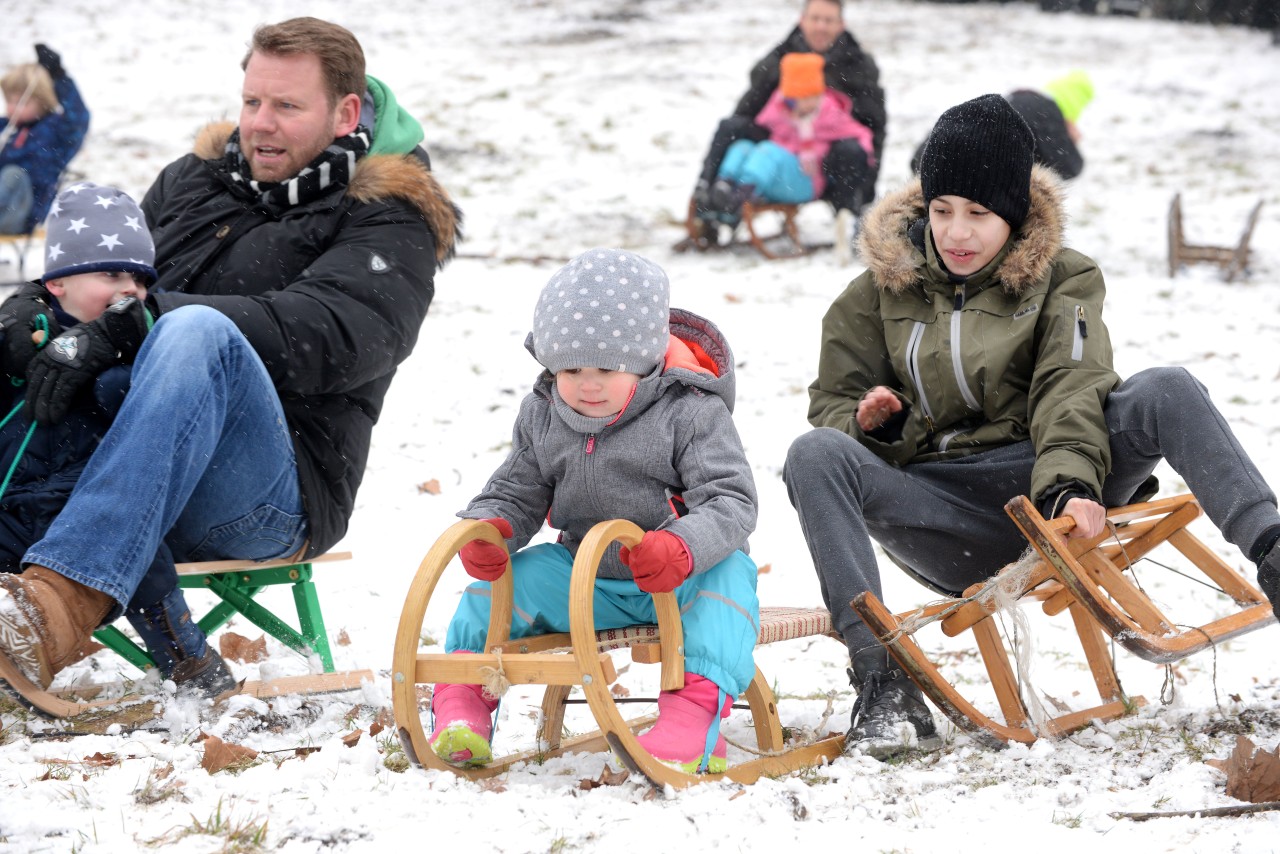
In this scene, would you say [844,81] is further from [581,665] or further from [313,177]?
[581,665]

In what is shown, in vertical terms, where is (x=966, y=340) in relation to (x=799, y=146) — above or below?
above

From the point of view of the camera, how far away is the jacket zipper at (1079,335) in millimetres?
2988

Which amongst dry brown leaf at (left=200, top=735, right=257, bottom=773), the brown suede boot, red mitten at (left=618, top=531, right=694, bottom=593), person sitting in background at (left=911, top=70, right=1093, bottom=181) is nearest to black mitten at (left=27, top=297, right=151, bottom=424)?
the brown suede boot

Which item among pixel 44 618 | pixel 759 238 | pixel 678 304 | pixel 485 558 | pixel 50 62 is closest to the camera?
pixel 44 618

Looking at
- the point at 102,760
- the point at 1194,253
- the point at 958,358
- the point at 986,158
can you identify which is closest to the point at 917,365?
the point at 958,358

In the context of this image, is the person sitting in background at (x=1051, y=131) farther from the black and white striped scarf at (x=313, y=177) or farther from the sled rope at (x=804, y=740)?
the sled rope at (x=804, y=740)

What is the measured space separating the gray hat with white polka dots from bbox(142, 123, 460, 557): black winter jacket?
70cm

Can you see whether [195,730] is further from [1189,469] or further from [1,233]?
[1,233]

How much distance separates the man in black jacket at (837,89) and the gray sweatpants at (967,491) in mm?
5486

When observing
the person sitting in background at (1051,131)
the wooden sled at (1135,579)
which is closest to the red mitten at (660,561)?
the wooden sled at (1135,579)

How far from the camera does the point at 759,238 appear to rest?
29.2 feet

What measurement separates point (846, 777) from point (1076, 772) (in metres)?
0.50

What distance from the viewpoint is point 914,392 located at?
322 centimetres

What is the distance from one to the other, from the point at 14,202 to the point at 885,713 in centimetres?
699
